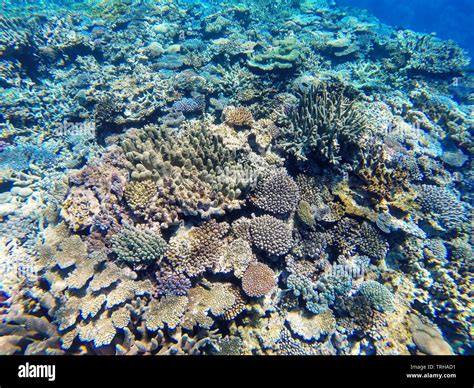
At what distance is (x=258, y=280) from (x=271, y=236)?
0.79 metres

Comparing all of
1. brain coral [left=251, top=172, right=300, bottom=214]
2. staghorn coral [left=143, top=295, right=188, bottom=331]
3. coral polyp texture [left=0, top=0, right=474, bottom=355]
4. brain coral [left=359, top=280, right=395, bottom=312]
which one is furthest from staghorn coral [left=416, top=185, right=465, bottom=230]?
staghorn coral [left=143, top=295, right=188, bottom=331]

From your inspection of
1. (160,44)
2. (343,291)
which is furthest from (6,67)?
(343,291)

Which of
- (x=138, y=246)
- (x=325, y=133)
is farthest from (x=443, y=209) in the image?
(x=138, y=246)

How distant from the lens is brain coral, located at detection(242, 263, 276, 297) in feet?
13.1

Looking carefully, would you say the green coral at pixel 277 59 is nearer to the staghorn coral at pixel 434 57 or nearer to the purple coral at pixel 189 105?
the purple coral at pixel 189 105

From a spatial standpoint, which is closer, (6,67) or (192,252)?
(192,252)

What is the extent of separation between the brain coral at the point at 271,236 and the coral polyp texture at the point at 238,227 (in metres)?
0.03

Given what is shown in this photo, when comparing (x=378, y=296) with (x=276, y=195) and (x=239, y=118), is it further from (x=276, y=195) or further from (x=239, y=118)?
(x=239, y=118)

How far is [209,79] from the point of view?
866 cm

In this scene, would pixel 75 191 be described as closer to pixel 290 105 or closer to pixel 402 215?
pixel 290 105

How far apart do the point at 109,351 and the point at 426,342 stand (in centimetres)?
512

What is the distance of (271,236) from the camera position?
4.36 metres

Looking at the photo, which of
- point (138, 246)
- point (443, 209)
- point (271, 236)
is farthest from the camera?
point (443, 209)
